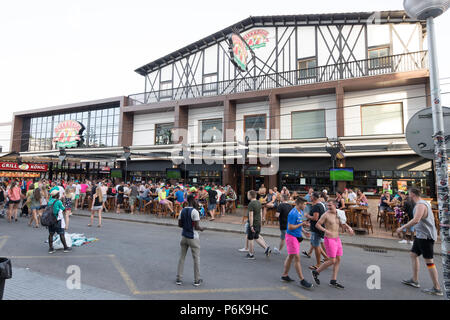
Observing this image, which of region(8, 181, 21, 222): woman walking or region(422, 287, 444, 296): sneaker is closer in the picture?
region(422, 287, 444, 296): sneaker

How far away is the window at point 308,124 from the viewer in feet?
54.9

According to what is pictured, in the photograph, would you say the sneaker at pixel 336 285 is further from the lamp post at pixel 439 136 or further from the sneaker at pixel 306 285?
A: the lamp post at pixel 439 136

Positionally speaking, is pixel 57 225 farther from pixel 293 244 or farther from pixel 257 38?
pixel 257 38

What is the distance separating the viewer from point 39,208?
10.5m

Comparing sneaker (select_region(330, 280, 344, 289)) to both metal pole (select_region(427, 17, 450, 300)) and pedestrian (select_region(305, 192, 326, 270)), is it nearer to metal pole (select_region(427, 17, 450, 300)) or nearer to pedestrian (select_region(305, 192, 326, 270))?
pedestrian (select_region(305, 192, 326, 270))

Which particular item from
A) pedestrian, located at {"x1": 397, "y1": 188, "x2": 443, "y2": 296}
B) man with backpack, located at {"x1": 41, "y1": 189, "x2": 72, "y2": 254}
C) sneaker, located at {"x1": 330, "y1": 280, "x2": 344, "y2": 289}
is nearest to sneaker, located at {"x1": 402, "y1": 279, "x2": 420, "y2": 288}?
pedestrian, located at {"x1": 397, "y1": 188, "x2": 443, "y2": 296}

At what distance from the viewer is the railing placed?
15.1 m

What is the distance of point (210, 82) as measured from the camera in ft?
68.3

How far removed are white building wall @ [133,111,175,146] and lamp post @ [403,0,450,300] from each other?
19.7m

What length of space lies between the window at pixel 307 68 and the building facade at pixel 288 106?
0.25 feet

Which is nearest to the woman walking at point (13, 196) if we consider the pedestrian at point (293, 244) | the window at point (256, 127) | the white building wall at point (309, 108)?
the pedestrian at point (293, 244)

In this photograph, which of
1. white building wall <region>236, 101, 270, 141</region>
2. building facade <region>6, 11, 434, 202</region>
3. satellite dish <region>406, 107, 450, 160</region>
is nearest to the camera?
satellite dish <region>406, 107, 450, 160</region>

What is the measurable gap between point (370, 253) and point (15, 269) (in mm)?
9053

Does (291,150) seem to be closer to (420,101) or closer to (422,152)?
(420,101)
